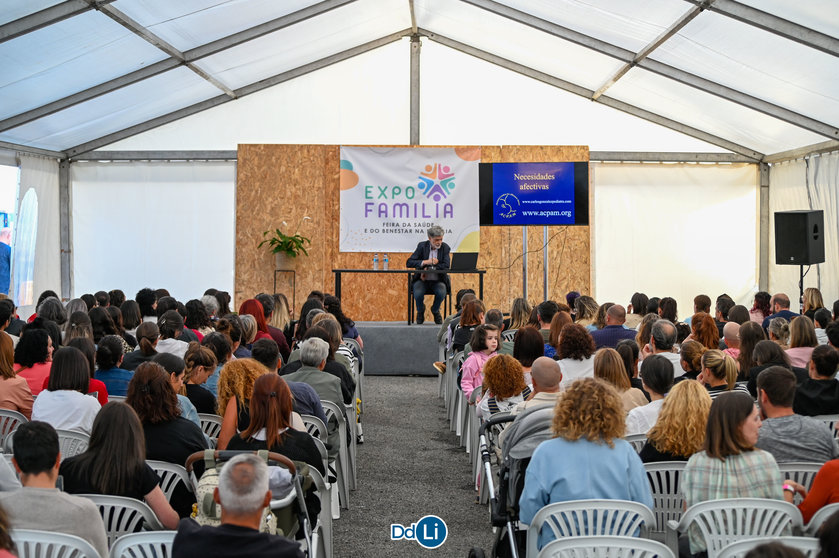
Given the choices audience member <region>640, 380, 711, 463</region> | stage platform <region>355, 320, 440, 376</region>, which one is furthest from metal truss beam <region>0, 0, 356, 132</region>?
audience member <region>640, 380, 711, 463</region>

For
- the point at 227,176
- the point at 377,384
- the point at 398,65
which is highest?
the point at 398,65

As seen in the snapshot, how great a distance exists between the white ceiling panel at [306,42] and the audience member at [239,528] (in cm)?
991

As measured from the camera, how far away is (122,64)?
1063 cm

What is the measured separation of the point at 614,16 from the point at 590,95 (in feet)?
10.6

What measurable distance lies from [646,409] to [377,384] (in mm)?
5692

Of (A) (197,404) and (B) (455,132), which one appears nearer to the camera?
(A) (197,404)

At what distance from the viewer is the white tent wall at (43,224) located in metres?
12.0

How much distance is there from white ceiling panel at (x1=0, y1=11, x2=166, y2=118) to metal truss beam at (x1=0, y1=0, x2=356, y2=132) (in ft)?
0.42

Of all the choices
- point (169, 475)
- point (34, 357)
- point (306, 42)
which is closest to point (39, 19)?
point (306, 42)

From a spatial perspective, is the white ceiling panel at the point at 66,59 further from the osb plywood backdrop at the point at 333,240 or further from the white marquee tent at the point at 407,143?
the osb plywood backdrop at the point at 333,240

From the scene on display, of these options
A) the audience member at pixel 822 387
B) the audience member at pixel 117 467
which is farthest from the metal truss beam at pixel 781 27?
the audience member at pixel 117 467

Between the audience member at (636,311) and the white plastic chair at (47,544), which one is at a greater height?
the audience member at (636,311)

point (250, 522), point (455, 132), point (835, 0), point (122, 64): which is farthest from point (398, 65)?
point (250, 522)

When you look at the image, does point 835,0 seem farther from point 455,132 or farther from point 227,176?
point 227,176
